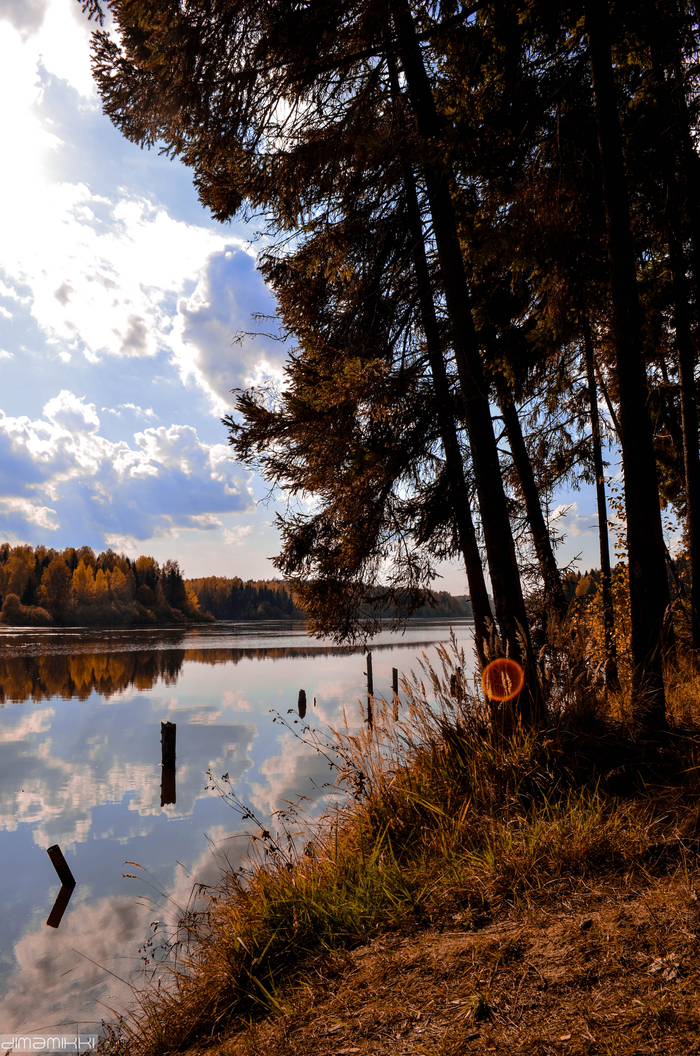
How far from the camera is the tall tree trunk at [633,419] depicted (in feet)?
14.3

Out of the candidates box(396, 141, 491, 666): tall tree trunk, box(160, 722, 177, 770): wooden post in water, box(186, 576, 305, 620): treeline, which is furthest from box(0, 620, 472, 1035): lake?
box(186, 576, 305, 620): treeline

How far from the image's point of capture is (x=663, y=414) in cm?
968

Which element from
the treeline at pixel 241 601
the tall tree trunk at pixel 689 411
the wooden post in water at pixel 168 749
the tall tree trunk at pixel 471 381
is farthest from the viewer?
the treeline at pixel 241 601

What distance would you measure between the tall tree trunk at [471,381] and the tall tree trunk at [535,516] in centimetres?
323

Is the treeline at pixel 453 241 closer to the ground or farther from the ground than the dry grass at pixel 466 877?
Answer: farther from the ground

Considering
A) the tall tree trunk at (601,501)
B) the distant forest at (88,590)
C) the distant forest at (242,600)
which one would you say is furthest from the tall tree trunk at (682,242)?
the distant forest at (242,600)

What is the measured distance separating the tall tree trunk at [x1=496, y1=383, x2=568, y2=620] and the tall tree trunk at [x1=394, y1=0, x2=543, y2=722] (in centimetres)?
323

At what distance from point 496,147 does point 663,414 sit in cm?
572

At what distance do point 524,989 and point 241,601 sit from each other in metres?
136

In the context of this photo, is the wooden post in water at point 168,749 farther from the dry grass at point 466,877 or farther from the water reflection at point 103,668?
the water reflection at point 103,668

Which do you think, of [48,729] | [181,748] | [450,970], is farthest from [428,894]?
[48,729]

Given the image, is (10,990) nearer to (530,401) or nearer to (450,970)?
(450,970)

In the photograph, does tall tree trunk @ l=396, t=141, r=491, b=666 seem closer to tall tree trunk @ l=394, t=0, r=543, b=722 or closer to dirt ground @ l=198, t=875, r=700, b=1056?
tall tree trunk @ l=394, t=0, r=543, b=722

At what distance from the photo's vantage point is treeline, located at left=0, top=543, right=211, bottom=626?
7900cm
